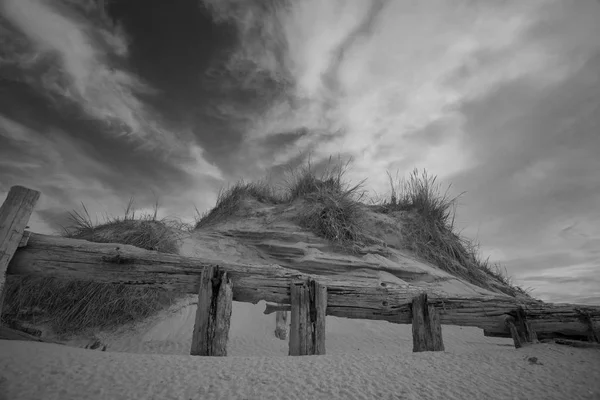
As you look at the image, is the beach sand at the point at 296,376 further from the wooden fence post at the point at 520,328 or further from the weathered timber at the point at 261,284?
the weathered timber at the point at 261,284

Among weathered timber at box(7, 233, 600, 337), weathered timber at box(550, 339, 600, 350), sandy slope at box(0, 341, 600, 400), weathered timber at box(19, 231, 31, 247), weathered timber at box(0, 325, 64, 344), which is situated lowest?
sandy slope at box(0, 341, 600, 400)

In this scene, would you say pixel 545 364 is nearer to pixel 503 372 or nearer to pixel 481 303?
pixel 503 372

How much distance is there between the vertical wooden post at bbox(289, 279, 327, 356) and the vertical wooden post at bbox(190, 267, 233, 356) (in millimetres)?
825

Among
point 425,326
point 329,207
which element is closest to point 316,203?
point 329,207

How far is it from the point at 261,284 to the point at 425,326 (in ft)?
7.65

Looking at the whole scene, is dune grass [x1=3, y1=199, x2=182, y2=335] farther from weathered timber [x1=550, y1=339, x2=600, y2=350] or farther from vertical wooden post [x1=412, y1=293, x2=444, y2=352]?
weathered timber [x1=550, y1=339, x2=600, y2=350]

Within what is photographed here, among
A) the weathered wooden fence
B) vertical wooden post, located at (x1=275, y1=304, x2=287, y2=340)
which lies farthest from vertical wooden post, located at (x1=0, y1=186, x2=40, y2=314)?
vertical wooden post, located at (x1=275, y1=304, x2=287, y2=340)

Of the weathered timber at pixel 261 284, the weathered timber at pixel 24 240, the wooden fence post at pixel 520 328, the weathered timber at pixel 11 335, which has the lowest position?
the weathered timber at pixel 11 335

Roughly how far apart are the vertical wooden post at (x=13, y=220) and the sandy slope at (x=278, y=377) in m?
1.03

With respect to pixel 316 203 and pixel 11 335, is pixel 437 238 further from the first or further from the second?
pixel 11 335

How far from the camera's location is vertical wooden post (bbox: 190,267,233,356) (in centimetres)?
374

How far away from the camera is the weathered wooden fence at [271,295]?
386cm

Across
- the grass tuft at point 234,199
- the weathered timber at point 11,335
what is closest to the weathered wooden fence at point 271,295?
the weathered timber at point 11,335

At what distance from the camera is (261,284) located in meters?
4.30
